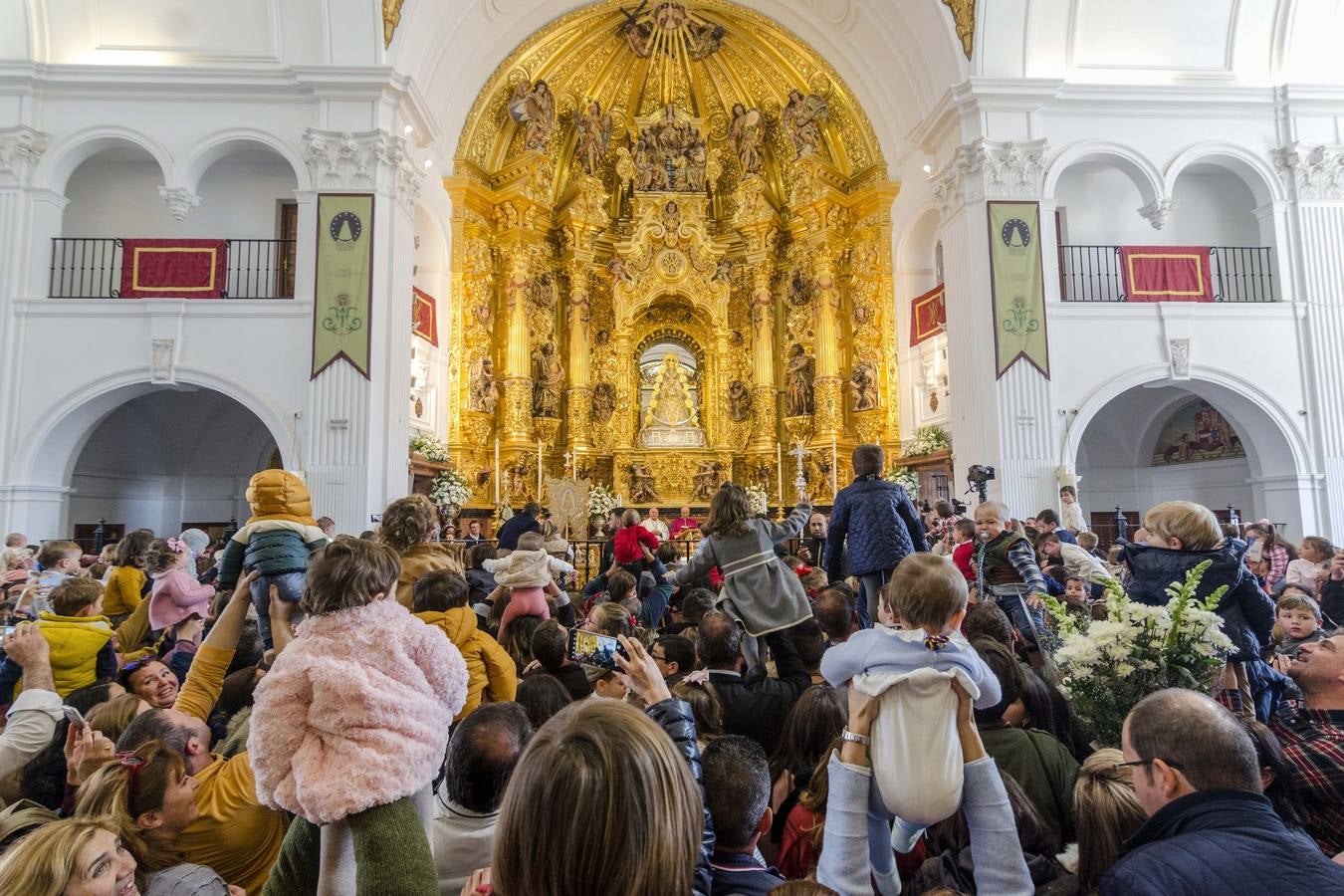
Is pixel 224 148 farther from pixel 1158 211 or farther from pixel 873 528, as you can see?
pixel 1158 211

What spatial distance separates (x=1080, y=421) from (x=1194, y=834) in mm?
10710

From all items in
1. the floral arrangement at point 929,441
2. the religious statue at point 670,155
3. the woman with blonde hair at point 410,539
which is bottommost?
the woman with blonde hair at point 410,539

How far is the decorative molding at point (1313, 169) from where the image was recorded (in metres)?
11.6

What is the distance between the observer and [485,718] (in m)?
1.97

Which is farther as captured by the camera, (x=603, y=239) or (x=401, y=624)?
(x=603, y=239)

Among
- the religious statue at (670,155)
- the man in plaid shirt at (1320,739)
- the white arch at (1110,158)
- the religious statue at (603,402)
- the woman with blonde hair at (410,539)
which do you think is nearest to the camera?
the man in plaid shirt at (1320,739)

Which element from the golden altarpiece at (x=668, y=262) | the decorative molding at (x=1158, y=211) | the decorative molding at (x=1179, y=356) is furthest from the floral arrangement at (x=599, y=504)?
the decorative molding at (x=1158, y=211)

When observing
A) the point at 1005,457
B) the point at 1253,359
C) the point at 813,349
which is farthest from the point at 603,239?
the point at 1253,359

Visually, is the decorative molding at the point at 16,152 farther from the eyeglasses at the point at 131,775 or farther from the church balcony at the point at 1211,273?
the church balcony at the point at 1211,273

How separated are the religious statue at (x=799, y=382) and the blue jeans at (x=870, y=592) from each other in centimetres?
1079

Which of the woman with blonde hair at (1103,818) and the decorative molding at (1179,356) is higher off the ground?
the decorative molding at (1179,356)

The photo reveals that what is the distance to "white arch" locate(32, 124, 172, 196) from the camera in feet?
35.3

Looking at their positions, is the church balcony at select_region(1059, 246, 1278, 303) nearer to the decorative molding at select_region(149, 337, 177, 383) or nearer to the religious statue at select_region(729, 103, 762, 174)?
the religious statue at select_region(729, 103, 762, 174)

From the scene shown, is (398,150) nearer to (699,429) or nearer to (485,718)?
(699,429)
